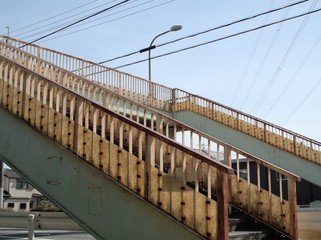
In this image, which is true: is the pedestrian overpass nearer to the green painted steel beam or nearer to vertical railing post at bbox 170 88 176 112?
the green painted steel beam

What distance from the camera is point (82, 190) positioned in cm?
672

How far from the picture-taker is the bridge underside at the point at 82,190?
5.94 metres

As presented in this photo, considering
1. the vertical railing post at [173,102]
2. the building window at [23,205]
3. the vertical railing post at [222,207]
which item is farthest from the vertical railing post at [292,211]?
the building window at [23,205]

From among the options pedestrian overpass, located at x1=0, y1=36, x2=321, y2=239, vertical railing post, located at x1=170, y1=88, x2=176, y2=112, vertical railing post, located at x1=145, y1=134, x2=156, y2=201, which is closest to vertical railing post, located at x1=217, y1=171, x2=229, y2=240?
pedestrian overpass, located at x1=0, y1=36, x2=321, y2=239

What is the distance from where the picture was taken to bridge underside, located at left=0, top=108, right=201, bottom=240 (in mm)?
5941

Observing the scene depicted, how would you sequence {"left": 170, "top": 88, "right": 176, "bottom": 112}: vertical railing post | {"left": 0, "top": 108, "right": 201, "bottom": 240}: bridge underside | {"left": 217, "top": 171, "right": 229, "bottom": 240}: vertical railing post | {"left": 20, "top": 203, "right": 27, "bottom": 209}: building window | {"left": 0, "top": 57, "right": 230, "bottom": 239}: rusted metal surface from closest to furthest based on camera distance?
1. {"left": 217, "top": 171, "right": 229, "bottom": 240}: vertical railing post
2. {"left": 0, "top": 57, "right": 230, "bottom": 239}: rusted metal surface
3. {"left": 0, "top": 108, "right": 201, "bottom": 240}: bridge underside
4. {"left": 170, "top": 88, "right": 176, "bottom": 112}: vertical railing post
5. {"left": 20, "top": 203, "right": 27, "bottom": 209}: building window

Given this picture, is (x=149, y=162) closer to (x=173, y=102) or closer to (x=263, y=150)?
(x=263, y=150)

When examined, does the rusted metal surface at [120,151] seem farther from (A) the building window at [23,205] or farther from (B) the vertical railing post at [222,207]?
(A) the building window at [23,205]

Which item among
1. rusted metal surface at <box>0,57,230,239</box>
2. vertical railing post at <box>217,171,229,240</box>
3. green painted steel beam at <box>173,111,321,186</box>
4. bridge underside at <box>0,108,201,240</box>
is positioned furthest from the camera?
green painted steel beam at <box>173,111,321,186</box>

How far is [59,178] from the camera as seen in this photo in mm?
7062

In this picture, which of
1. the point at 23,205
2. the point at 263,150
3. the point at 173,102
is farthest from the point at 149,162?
the point at 23,205

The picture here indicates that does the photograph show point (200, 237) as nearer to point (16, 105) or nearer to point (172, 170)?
point (172, 170)

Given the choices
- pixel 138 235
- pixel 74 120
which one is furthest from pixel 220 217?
pixel 74 120

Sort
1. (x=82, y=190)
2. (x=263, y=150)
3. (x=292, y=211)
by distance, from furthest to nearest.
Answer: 1. (x=263, y=150)
2. (x=292, y=211)
3. (x=82, y=190)
